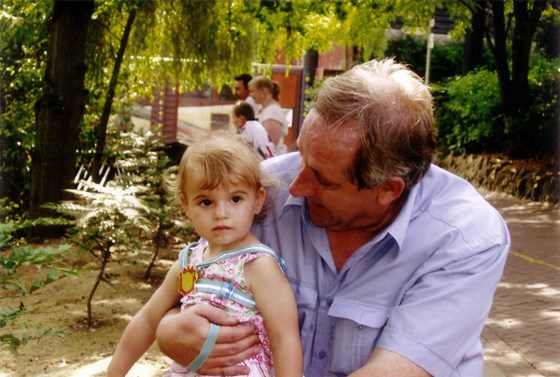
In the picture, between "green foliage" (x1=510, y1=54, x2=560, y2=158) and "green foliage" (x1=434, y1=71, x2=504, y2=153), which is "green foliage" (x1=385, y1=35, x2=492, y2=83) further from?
"green foliage" (x1=510, y1=54, x2=560, y2=158)

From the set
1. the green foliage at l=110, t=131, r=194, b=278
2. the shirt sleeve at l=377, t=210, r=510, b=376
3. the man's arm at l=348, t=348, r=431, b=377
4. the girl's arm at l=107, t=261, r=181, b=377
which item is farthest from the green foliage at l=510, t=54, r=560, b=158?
the man's arm at l=348, t=348, r=431, b=377

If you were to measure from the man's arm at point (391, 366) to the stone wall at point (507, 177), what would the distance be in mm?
11317

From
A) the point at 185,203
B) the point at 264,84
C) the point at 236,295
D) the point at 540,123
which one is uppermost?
the point at 185,203

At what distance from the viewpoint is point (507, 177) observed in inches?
582

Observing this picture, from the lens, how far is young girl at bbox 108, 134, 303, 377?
260 centimetres

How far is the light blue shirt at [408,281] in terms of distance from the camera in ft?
8.14

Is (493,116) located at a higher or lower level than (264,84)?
lower

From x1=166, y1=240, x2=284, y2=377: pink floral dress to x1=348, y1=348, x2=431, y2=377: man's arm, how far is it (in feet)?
1.19

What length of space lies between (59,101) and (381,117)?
7.45 metres

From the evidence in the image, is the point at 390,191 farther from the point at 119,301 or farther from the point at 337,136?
the point at 119,301

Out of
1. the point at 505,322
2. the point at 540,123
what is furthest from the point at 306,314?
the point at 540,123

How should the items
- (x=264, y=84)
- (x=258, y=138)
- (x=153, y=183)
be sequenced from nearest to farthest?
1. (x=153, y=183)
2. (x=258, y=138)
3. (x=264, y=84)

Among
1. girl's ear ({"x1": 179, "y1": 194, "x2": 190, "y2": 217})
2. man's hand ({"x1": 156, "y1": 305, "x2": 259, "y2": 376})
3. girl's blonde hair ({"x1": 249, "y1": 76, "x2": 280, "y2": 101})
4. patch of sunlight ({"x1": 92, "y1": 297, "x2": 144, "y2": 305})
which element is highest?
girl's ear ({"x1": 179, "y1": 194, "x2": 190, "y2": 217})

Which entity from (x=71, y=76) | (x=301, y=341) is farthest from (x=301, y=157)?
(x=71, y=76)
